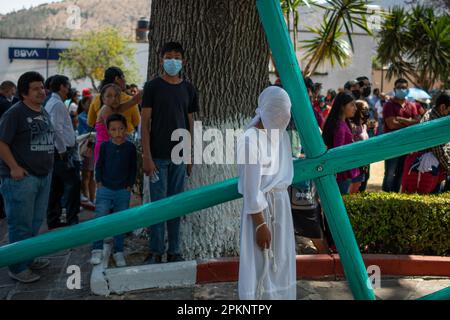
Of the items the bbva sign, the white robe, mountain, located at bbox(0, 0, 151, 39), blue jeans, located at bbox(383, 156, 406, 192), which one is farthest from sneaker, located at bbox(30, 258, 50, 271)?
mountain, located at bbox(0, 0, 151, 39)

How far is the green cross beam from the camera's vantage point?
2867 mm

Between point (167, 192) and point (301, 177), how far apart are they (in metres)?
1.97

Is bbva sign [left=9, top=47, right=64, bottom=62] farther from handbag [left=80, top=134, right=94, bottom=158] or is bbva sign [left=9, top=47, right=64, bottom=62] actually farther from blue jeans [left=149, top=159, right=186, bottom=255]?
blue jeans [left=149, top=159, right=186, bottom=255]

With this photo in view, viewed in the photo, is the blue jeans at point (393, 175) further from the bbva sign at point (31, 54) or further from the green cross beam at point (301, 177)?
the bbva sign at point (31, 54)

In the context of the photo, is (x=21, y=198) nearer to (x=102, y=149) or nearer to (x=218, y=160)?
(x=102, y=149)

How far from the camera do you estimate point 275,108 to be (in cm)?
310

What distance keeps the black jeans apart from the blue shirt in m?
1.42

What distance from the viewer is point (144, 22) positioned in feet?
159

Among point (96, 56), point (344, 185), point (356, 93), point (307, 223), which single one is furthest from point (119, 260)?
point (96, 56)

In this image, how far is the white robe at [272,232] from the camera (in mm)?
3051

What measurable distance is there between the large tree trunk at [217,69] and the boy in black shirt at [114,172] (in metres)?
0.60

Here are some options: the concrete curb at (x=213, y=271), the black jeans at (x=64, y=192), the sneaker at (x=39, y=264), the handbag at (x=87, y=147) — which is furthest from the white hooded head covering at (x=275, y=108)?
the handbag at (x=87, y=147)

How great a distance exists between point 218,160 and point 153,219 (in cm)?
221
